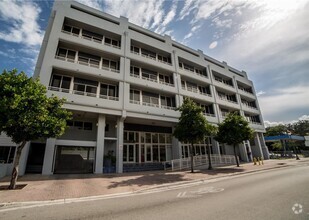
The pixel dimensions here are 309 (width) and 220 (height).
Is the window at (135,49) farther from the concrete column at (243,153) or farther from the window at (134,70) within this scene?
the concrete column at (243,153)

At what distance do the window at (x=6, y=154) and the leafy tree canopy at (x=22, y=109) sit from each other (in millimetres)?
6583

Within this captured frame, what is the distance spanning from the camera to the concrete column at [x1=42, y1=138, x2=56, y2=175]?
13266 millimetres

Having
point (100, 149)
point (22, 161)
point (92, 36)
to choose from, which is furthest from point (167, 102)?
point (22, 161)

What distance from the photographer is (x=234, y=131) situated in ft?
60.9

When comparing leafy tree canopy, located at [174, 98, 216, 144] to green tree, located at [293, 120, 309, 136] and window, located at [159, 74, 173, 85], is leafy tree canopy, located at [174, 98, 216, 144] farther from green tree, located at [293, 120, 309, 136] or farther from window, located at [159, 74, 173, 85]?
green tree, located at [293, 120, 309, 136]

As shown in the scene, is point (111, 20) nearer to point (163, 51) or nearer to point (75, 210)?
point (163, 51)

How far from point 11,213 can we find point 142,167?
41.7ft

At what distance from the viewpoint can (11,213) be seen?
5633 mm

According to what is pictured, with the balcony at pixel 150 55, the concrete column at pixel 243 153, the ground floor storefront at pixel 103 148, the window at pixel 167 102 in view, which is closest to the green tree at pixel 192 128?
the ground floor storefront at pixel 103 148

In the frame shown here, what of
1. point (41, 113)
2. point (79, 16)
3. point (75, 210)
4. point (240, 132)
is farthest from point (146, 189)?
point (79, 16)

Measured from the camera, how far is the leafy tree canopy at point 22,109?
28.3 feet

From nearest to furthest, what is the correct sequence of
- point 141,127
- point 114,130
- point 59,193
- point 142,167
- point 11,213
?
1. point 11,213
2. point 59,193
3. point 142,167
4. point 114,130
5. point 141,127

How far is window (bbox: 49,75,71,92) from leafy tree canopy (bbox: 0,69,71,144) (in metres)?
5.95

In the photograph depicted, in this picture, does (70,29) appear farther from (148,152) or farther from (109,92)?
(148,152)
